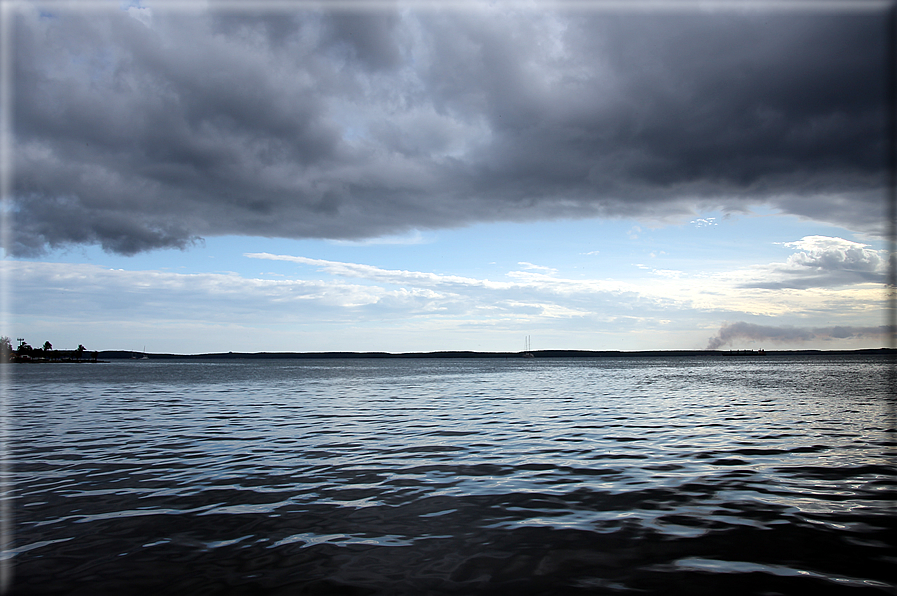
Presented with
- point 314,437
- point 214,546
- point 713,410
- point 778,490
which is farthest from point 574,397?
point 214,546

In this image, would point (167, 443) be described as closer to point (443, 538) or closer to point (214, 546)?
point (214, 546)

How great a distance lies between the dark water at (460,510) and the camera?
8680mm

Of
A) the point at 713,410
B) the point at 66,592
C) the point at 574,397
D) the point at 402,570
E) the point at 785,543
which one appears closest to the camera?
the point at 66,592

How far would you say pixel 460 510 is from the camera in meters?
12.4

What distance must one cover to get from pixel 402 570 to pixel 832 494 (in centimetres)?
1186

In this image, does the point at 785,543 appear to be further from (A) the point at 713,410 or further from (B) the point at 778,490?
(A) the point at 713,410

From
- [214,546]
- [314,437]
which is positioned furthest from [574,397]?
[214,546]

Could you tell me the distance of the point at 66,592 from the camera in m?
8.25

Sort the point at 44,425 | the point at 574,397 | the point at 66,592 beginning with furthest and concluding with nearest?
the point at 574,397, the point at 44,425, the point at 66,592

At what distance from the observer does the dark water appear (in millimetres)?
8680

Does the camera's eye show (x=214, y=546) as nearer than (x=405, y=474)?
Yes

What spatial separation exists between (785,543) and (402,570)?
755 centimetres

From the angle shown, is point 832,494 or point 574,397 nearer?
point 832,494

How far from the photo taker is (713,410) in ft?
110
